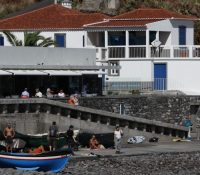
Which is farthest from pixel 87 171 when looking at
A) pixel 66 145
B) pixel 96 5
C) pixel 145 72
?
pixel 96 5

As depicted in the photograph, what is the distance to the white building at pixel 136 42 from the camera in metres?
69.0


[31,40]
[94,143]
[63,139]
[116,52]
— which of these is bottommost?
[94,143]

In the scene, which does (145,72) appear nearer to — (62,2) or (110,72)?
(110,72)

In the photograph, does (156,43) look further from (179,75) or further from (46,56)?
(46,56)

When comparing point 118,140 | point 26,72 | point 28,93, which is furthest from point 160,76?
point 118,140

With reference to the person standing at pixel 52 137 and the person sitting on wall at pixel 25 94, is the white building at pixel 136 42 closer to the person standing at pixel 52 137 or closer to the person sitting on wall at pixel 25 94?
the person sitting on wall at pixel 25 94

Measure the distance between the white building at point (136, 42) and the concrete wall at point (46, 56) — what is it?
2.81 meters

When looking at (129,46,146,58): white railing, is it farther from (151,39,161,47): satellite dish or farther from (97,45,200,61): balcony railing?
(151,39,161,47): satellite dish

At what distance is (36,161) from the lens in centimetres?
4459

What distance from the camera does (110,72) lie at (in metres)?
68.8

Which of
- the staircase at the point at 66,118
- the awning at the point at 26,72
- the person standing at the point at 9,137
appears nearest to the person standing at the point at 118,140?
the staircase at the point at 66,118

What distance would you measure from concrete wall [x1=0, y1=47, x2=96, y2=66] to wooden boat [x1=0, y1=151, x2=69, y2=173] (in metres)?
16.1

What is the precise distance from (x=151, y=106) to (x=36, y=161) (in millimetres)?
19154

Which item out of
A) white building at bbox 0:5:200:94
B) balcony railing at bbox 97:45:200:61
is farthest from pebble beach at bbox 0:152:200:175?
balcony railing at bbox 97:45:200:61
